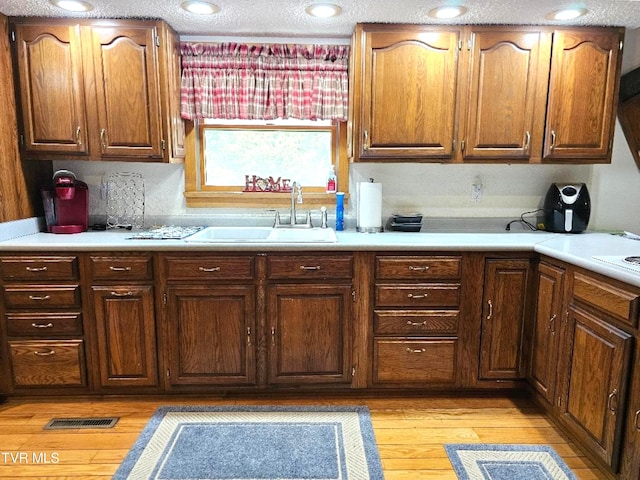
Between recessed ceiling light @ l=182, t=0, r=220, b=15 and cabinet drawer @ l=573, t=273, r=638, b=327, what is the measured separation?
218cm

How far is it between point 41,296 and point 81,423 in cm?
69

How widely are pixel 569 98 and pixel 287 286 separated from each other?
190 centimetres

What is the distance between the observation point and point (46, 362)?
7.58ft

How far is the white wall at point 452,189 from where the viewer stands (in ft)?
9.09

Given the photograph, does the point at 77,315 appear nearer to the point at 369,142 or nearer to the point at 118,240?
the point at 118,240

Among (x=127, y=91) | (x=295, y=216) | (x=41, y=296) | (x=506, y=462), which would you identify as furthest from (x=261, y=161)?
(x=506, y=462)

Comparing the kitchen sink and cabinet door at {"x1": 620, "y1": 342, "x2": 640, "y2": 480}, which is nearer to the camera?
cabinet door at {"x1": 620, "y1": 342, "x2": 640, "y2": 480}

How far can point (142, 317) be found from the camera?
2.30 m

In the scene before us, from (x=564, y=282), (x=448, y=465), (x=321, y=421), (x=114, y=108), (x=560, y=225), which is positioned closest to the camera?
(x=448, y=465)

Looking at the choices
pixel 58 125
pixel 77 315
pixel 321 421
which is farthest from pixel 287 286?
pixel 58 125

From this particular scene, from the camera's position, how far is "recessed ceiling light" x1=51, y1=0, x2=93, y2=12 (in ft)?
6.98

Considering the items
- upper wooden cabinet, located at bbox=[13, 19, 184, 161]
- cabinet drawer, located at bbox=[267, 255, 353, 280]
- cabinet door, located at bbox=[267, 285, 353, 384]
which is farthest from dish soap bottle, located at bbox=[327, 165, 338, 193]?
upper wooden cabinet, located at bbox=[13, 19, 184, 161]

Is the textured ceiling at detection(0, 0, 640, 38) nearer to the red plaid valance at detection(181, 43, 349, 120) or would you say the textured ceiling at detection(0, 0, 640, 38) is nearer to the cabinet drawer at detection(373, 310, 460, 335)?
the red plaid valance at detection(181, 43, 349, 120)

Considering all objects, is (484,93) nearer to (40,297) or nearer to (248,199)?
(248,199)
